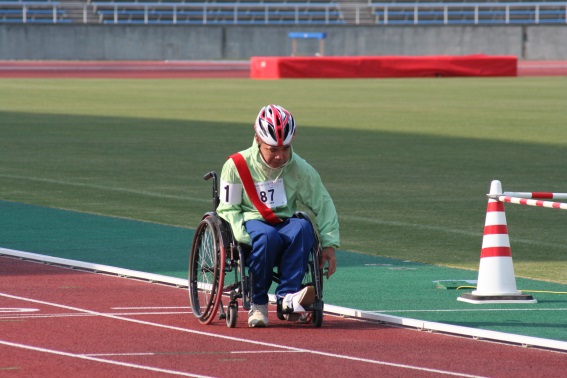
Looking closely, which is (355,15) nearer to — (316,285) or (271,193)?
(271,193)

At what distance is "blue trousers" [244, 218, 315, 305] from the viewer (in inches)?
330

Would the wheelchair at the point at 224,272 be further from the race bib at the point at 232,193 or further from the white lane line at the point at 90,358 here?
the white lane line at the point at 90,358

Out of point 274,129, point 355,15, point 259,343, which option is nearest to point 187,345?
point 259,343

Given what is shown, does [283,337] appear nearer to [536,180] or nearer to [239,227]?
[239,227]

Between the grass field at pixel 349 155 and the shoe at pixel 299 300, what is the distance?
3326 mm

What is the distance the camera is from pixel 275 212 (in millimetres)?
8648

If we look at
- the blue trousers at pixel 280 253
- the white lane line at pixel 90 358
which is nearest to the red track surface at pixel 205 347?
the white lane line at pixel 90 358

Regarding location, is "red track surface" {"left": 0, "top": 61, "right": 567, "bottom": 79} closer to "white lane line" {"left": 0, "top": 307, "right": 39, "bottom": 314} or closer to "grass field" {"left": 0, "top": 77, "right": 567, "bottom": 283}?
"grass field" {"left": 0, "top": 77, "right": 567, "bottom": 283}

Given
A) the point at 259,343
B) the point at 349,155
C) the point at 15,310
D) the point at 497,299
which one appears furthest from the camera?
the point at 349,155

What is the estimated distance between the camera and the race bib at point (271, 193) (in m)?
8.59

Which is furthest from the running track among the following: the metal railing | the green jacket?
the metal railing

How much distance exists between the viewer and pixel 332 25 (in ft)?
229

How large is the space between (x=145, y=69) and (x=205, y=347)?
Answer: 5389cm

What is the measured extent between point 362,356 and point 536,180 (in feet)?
36.8
